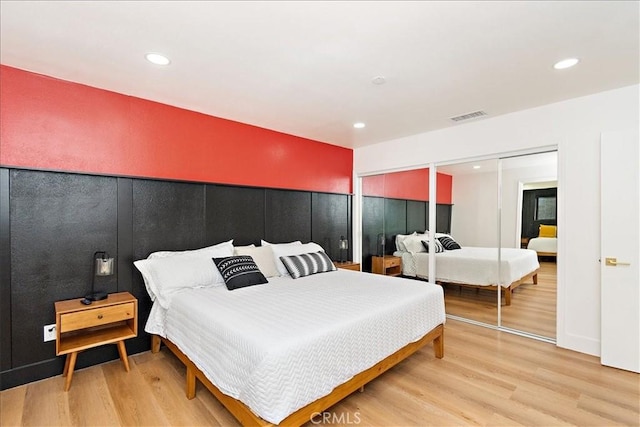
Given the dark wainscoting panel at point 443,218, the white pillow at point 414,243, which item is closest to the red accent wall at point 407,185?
the dark wainscoting panel at point 443,218

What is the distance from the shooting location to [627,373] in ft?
8.54

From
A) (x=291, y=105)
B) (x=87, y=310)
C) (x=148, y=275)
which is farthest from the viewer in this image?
(x=291, y=105)

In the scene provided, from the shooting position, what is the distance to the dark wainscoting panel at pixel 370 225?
509 centimetres

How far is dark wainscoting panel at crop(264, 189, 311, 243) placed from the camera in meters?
4.03

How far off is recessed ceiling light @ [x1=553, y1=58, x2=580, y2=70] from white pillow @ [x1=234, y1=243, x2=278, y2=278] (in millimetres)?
3131

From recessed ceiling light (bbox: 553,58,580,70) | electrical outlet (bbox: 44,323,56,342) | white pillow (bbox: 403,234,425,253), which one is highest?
recessed ceiling light (bbox: 553,58,580,70)

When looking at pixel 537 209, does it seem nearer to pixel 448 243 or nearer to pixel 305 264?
pixel 448 243

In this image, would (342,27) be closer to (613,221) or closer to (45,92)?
(45,92)

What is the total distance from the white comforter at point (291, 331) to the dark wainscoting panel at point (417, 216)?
1.67 metres

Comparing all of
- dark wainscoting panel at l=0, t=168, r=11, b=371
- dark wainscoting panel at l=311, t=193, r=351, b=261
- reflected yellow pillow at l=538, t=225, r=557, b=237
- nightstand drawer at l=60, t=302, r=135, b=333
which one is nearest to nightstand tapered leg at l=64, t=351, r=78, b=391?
nightstand drawer at l=60, t=302, r=135, b=333

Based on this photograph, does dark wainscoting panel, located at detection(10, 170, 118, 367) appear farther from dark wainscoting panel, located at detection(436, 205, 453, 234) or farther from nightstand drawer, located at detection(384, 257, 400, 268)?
dark wainscoting panel, located at detection(436, 205, 453, 234)

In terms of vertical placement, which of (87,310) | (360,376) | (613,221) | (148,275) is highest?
(613,221)

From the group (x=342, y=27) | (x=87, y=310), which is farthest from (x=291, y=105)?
(x=87, y=310)

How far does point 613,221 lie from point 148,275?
4231mm
